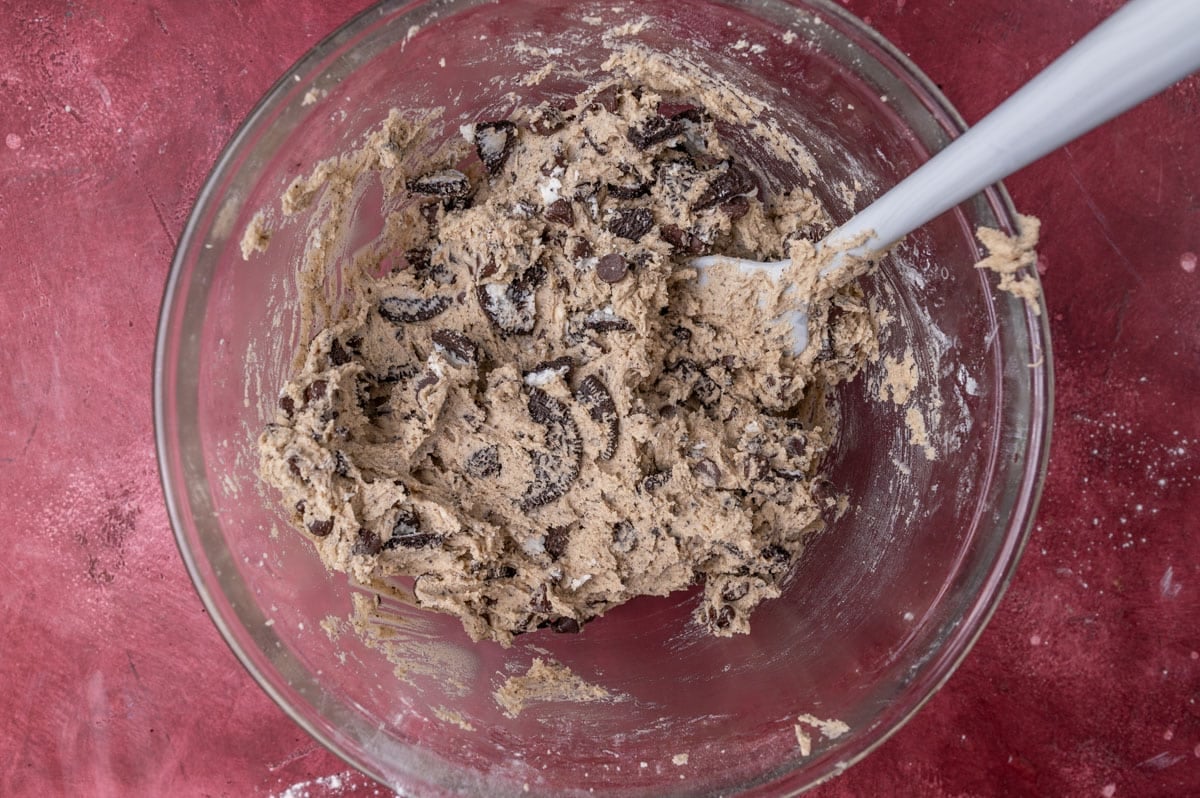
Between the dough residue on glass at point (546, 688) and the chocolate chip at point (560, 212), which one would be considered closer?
the chocolate chip at point (560, 212)

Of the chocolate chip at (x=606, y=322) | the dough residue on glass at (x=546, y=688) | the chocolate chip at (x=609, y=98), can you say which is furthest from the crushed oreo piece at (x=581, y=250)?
the dough residue on glass at (x=546, y=688)

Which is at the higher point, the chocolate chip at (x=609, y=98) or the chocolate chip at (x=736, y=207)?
the chocolate chip at (x=609, y=98)

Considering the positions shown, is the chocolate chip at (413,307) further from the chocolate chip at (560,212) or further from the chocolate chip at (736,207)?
the chocolate chip at (736,207)

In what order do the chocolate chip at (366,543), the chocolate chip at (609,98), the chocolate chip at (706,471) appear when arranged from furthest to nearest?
the chocolate chip at (609,98)
the chocolate chip at (706,471)
the chocolate chip at (366,543)

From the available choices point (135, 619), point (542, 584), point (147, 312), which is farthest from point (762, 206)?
point (135, 619)

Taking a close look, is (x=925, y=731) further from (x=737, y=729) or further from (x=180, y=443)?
(x=180, y=443)

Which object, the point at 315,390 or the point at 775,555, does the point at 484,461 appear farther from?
the point at 775,555
